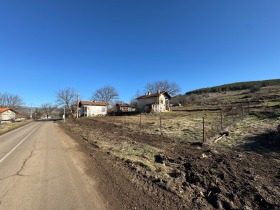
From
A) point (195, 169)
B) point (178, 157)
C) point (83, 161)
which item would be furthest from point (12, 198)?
point (178, 157)

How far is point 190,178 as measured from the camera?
5.60 metres

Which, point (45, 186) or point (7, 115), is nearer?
point (45, 186)

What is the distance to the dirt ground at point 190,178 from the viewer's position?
422 centimetres

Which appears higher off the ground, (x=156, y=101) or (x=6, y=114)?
(x=156, y=101)

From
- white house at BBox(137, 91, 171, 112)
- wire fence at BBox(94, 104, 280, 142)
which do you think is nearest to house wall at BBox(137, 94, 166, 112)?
white house at BBox(137, 91, 171, 112)

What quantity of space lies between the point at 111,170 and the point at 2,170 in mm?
3858

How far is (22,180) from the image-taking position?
5742 millimetres

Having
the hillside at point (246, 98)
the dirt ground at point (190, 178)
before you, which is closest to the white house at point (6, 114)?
the hillside at point (246, 98)

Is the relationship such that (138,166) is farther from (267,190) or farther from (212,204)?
(267,190)

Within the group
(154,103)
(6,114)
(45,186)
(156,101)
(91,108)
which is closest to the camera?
(45,186)

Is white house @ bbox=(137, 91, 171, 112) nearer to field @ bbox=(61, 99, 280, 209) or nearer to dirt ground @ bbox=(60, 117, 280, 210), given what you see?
field @ bbox=(61, 99, 280, 209)

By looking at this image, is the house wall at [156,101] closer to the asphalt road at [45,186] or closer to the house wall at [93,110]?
the house wall at [93,110]

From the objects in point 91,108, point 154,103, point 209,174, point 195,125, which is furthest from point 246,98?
point 209,174

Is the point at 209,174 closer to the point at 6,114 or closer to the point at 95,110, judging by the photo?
the point at 95,110
